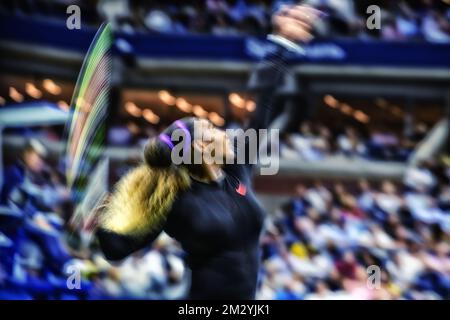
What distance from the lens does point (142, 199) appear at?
109 inches

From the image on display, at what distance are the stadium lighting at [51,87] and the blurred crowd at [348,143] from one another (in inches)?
182

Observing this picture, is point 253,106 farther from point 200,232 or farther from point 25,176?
point 25,176

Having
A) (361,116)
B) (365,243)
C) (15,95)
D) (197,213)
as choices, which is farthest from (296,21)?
(15,95)

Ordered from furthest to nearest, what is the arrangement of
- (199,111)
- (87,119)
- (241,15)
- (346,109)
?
(199,111), (241,15), (346,109), (87,119)

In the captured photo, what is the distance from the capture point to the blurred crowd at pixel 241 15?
45.8 feet

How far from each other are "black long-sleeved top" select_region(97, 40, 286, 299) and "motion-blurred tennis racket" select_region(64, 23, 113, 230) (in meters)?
0.31

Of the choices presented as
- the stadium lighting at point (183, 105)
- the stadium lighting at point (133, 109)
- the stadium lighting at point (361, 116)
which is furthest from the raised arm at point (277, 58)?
the stadium lighting at point (183, 105)

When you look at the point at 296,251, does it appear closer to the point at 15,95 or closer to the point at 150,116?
the point at 150,116

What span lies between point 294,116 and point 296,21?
12.5 meters

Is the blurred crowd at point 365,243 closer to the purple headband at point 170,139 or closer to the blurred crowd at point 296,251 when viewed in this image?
the blurred crowd at point 296,251

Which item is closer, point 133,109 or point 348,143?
point 348,143

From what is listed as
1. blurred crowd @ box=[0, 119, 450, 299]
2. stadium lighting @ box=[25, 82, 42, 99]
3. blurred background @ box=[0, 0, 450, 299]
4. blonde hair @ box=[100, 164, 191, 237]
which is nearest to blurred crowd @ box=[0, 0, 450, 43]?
blurred background @ box=[0, 0, 450, 299]

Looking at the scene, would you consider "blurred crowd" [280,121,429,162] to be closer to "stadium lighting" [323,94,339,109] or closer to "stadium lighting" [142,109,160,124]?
"stadium lighting" [323,94,339,109]

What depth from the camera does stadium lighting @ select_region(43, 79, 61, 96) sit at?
53.1 feet
